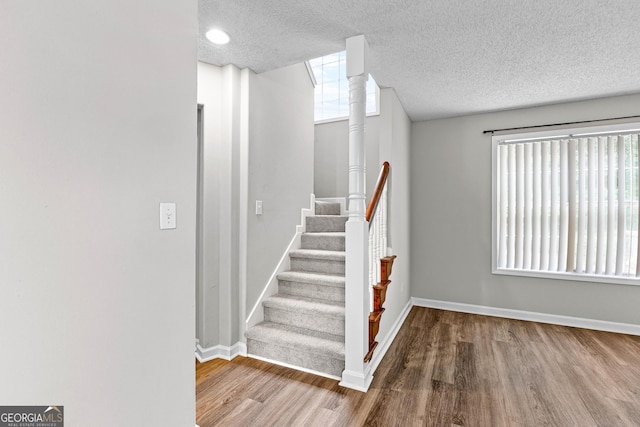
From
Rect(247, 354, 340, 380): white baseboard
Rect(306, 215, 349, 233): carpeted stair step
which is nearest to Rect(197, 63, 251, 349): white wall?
Rect(247, 354, 340, 380): white baseboard

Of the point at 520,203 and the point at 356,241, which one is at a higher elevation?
the point at 520,203

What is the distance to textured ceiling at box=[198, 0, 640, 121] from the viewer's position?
1.87 m

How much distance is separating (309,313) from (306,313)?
0.03 metres

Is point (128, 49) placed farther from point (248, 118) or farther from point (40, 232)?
point (248, 118)

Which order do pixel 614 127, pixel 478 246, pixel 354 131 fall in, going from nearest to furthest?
pixel 354 131 → pixel 614 127 → pixel 478 246

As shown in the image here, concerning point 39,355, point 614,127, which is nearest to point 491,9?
point 614,127

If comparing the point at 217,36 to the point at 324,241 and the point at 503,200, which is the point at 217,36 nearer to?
the point at 324,241

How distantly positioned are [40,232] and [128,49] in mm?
790

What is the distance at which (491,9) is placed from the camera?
188 cm

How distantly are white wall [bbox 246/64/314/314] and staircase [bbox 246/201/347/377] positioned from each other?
0.72 ft

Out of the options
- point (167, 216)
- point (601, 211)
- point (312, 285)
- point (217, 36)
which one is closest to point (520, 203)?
point (601, 211)

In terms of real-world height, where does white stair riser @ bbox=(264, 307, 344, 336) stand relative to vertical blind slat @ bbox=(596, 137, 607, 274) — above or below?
below

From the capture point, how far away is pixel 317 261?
10.00 feet

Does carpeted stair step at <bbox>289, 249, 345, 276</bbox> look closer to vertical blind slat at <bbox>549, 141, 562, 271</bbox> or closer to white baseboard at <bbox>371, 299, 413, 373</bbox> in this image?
white baseboard at <bbox>371, 299, 413, 373</bbox>
